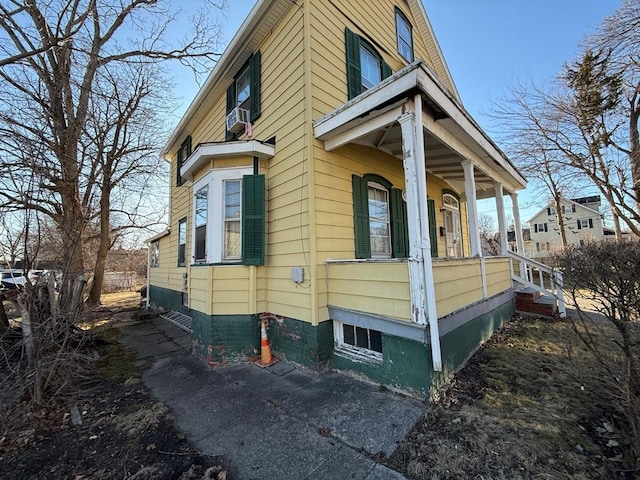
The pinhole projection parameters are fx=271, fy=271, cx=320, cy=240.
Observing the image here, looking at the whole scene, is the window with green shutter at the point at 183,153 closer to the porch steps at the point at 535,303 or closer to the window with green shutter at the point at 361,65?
the window with green shutter at the point at 361,65

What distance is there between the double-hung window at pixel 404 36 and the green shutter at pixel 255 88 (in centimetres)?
411

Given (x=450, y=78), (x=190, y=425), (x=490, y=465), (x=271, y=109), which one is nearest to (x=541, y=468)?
(x=490, y=465)

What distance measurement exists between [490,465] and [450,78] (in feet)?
36.3

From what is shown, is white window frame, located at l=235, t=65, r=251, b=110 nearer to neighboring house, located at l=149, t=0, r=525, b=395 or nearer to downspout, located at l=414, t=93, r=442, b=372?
neighboring house, located at l=149, t=0, r=525, b=395

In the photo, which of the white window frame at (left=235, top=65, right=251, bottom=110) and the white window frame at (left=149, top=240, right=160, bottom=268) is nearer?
the white window frame at (left=235, top=65, right=251, bottom=110)

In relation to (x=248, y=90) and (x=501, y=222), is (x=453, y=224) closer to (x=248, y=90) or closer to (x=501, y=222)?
(x=501, y=222)

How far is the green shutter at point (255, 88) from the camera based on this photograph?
5.62 m

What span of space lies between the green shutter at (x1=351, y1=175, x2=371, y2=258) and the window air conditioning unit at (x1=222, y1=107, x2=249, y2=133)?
9.41ft

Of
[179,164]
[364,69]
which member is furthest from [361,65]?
[179,164]

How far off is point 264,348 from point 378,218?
3.30 meters

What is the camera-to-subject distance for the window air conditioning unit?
590 cm

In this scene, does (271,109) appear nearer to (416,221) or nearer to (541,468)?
(416,221)

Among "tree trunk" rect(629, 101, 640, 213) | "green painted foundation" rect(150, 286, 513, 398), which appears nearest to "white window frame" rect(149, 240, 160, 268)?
"green painted foundation" rect(150, 286, 513, 398)

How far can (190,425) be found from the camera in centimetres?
298
